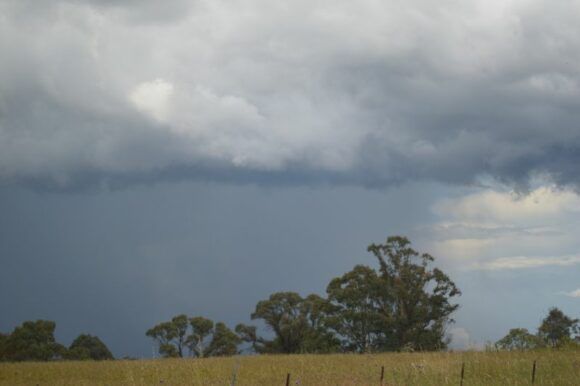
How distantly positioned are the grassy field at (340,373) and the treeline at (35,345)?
3466 centimetres

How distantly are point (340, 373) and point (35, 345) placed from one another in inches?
1763

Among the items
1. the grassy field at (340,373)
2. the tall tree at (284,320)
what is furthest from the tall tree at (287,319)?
the grassy field at (340,373)

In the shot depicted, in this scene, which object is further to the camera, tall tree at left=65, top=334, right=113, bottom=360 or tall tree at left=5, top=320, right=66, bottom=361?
tall tree at left=65, top=334, right=113, bottom=360

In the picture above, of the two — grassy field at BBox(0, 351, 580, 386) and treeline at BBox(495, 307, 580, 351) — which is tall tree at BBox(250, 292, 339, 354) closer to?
treeline at BBox(495, 307, 580, 351)

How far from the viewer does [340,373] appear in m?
17.1

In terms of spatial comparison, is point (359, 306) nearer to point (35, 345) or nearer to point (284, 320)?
point (284, 320)

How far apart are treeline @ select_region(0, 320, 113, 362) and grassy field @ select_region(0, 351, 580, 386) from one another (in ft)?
114

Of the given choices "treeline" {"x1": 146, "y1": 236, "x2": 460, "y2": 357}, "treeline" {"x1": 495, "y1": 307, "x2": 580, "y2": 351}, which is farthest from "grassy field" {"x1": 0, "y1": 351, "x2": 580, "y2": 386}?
"treeline" {"x1": 146, "y1": 236, "x2": 460, "y2": 357}

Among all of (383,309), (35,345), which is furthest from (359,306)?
(35,345)

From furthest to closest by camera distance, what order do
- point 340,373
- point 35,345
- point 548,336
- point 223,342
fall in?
1. point 223,342
2. point 35,345
3. point 548,336
4. point 340,373

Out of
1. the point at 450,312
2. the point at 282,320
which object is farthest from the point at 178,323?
the point at 450,312

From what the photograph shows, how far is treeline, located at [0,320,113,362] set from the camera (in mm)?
54031

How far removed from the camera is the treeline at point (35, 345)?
54.0 m

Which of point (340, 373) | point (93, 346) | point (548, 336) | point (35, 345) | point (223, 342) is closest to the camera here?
point (340, 373)
